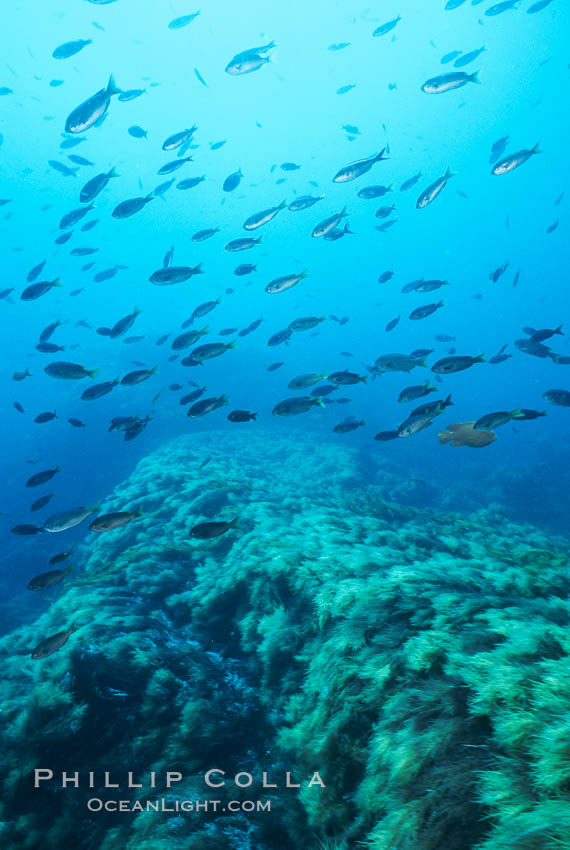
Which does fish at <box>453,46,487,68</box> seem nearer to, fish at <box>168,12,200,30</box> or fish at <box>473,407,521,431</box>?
fish at <box>168,12,200,30</box>

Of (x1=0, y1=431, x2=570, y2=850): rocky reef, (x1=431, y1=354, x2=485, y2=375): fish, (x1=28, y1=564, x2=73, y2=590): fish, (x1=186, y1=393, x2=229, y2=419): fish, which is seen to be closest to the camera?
(x1=0, y1=431, x2=570, y2=850): rocky reef

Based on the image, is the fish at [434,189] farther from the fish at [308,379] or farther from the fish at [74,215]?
the fish at [74,215]

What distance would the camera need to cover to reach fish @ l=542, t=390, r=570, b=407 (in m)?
7.52

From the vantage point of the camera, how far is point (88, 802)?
323 centimetres

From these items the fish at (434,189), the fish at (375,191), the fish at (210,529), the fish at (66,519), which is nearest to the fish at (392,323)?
the fish at (375,191)

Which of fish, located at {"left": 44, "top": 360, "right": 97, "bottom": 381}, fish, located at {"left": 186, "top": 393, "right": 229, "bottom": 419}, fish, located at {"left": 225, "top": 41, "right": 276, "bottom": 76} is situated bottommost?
fish, located at {"left": 186, "top": 393, "right": 229, "bottom": 419}

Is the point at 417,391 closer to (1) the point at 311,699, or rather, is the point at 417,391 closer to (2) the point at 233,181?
(1) the point at 311,699

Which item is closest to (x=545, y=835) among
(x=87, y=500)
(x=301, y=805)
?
(x=301, y=805)

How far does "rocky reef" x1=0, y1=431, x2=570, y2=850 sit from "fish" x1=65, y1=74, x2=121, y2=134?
9.61 m

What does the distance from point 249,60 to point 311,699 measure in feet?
45.7

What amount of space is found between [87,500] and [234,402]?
1642 centimetres

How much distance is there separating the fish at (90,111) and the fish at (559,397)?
11460mm

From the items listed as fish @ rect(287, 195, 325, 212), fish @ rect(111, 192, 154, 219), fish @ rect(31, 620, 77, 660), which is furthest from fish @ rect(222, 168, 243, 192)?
fish @ rect(31, 620, 77, 660)

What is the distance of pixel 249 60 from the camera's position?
961cm
